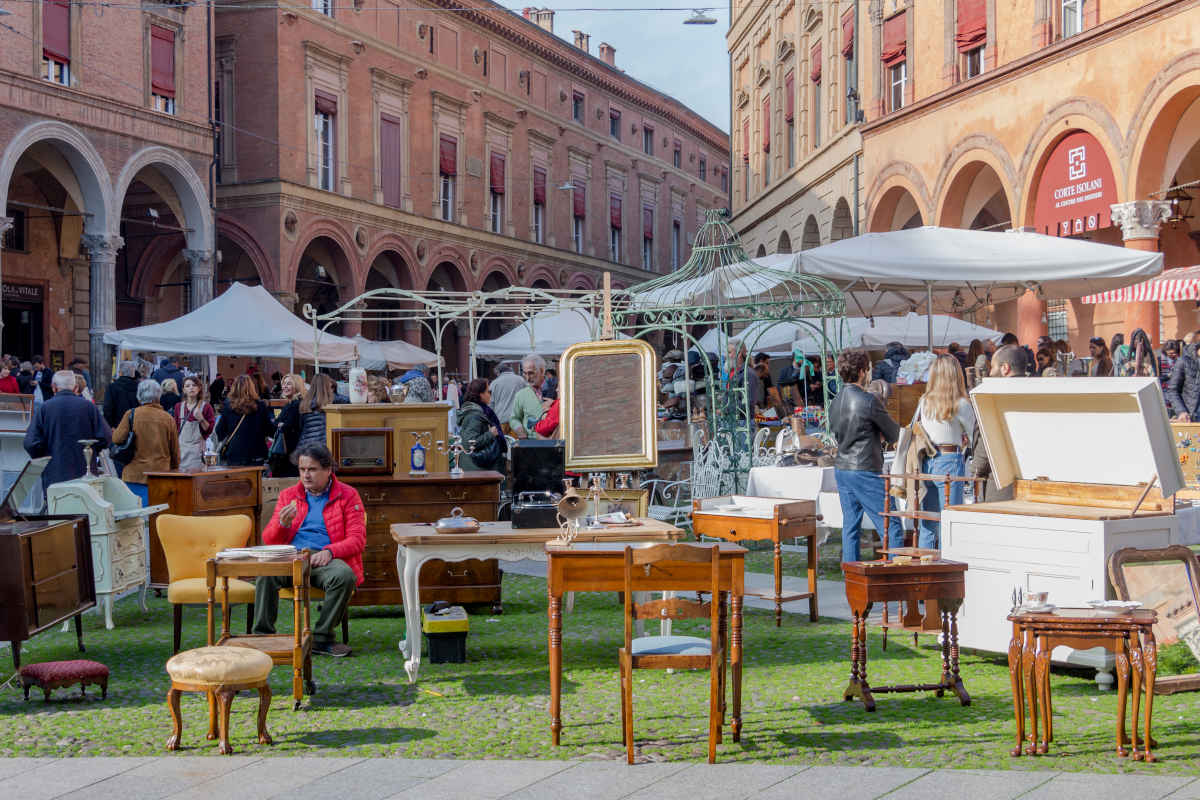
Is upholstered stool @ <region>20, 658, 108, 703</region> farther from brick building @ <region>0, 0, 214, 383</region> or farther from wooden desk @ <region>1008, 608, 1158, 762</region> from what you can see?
brick building @ <region>0, 0, 214, 383</region>

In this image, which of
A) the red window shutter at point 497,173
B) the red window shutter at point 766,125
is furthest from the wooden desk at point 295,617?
the red window shutter at point 497,173

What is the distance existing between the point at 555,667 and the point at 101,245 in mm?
21482

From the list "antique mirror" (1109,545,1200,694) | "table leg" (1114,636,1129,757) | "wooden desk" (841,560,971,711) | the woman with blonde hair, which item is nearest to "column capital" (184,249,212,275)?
the woman with blonde hair

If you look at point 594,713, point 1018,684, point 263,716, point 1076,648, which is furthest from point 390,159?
point 1076,648

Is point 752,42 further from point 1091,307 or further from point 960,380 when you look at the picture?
point 960,380

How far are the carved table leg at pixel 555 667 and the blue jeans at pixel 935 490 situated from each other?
3730 millimetres

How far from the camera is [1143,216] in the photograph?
17.0 m

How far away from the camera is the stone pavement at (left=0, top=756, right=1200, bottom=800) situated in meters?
4.53

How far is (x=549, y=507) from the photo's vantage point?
22.4 feet

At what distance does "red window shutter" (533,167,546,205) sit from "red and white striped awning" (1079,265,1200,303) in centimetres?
2723

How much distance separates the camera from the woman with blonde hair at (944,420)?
27.9ft

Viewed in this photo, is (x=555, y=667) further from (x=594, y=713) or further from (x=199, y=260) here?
(x=199, y=260)

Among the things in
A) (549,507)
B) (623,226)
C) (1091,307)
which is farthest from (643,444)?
(623,226)

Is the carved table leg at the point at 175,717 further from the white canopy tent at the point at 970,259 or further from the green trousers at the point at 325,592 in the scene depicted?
the white canopy tent at the point at 970,259
